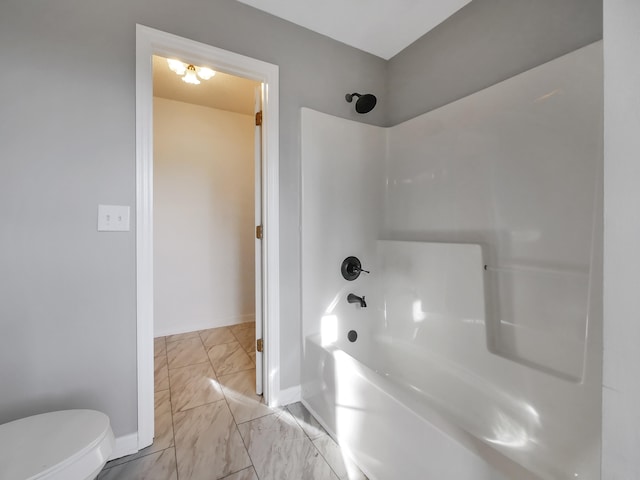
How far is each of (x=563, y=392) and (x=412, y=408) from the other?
706mm

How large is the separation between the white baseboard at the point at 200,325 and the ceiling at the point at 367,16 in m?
2.98

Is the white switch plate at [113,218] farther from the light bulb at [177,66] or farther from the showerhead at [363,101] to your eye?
the showerhead at [363,101]

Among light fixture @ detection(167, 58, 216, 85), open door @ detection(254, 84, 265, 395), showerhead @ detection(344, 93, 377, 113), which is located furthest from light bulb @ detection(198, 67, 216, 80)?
showerhead @ detection(344, 93, 377, 113)

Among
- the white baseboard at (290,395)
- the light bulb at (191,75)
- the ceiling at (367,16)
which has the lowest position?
the white baseboard at (290,395)

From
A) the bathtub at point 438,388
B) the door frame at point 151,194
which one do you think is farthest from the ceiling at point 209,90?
the bathtub at point 438,388

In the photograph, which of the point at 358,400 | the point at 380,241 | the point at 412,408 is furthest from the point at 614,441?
the point at 380,241

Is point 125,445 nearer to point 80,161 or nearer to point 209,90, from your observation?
point 80,161

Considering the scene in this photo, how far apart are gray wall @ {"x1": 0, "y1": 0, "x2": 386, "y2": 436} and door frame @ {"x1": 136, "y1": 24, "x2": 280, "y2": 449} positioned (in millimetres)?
41

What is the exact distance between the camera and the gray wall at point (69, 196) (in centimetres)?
114

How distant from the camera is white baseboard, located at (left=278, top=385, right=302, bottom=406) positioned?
1734 millimetres

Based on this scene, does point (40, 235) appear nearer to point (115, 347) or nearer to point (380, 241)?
point (115, 347)

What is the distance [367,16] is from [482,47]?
0.74 metres

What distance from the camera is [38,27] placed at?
1171 mm

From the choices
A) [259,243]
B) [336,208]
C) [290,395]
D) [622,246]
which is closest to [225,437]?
[290,395]
